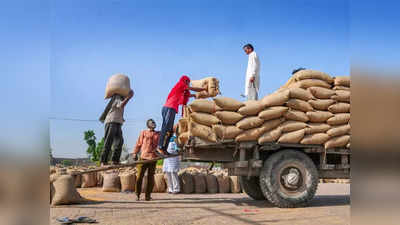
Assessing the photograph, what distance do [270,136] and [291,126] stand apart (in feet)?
1.35

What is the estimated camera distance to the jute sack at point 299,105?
19.6 feet

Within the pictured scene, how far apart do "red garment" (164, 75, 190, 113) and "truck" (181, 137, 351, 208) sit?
0.87m

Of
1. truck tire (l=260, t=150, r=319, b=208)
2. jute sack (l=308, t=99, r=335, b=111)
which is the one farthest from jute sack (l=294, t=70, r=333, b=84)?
truck tire (l=260, t=150, r=319, b=208)

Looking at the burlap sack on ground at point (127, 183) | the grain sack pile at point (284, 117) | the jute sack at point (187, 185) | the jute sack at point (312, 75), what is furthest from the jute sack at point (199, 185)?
the jute sack at point (312, 75)

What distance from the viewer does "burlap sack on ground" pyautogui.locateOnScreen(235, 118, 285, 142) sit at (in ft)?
19.1

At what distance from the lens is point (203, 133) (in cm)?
580

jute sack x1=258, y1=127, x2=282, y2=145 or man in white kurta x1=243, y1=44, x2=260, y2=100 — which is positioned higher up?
man in white kurta x1=243, y1=44, x2=260, y2=100

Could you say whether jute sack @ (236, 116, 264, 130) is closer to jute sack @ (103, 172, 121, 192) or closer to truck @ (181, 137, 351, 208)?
truck @ (181, 137, 351, 208)

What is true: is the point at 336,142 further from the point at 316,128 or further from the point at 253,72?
the point at 253,72

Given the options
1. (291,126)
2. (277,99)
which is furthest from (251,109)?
(291,126)

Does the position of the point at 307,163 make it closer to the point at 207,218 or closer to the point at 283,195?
the point at 283,195

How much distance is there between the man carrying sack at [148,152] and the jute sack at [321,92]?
335 cm

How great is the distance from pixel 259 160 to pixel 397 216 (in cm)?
510

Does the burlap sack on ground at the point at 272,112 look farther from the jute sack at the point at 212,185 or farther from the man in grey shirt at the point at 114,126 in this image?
the jute sack at the point at 212,185
